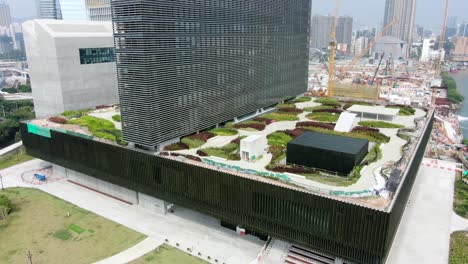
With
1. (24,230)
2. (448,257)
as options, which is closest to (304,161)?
(448,257)

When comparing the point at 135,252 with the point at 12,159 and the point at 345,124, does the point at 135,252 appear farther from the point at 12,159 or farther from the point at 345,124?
the point at 12,159

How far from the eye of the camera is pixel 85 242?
41562 millimetres

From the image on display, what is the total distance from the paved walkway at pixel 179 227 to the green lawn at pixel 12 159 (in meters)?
18.0

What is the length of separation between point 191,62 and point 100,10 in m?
90.9

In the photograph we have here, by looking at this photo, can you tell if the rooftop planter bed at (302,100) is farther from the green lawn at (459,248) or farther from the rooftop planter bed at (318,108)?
the green lawn at (459,248)

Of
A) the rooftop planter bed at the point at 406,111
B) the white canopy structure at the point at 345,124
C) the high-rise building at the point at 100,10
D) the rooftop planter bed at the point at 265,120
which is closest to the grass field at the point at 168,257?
the rooftop planter bed at the point at 265,120

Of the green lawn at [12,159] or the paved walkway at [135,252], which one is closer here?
the paved walkway at [135,252]

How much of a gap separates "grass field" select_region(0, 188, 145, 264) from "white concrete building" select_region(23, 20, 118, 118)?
2926 centimetres

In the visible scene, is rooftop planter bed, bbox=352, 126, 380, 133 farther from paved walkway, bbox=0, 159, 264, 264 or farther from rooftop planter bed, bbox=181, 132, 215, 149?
paved walkway, bbox=0, 159, 264, 264

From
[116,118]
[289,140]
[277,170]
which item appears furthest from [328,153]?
[116,118]

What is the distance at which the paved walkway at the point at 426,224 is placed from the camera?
39.1 meters

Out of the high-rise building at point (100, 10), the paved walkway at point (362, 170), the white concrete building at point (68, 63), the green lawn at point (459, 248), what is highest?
the high-rise building at point (100, 10)

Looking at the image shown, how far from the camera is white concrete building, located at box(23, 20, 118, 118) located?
232ft

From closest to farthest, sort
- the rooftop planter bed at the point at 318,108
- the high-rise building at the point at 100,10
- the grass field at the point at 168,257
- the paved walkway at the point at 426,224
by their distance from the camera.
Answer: the grass field at the point at 168,257 → the paved walkway at the point at 426,224 → the rooftop planter bed at the point at 318,108 → the high-rise building at the point at 100,10
